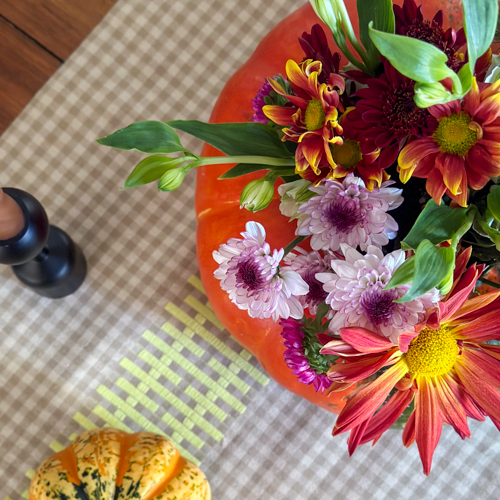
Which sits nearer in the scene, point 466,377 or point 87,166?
point 466,377

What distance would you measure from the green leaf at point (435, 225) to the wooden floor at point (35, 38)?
604 millimetres

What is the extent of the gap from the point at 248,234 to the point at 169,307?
397 mm

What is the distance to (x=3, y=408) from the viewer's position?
70 centimetres

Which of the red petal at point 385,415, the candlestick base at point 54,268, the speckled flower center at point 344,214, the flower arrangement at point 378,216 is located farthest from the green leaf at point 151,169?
the candlestick base at point 54,268

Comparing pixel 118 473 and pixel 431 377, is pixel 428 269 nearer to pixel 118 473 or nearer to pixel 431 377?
pixel 431 377

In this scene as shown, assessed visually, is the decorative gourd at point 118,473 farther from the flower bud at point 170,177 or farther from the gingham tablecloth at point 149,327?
the flower bud at point 170,177

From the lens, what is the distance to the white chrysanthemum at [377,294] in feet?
1.03

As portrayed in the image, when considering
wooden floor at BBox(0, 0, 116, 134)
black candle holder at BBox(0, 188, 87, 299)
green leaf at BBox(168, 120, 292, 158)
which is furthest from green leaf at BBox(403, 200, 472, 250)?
wooden floor at BBox(0, 0, 116, 134)

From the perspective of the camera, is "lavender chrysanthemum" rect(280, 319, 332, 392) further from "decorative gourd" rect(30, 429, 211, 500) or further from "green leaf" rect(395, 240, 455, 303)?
"decorative gourd" rect(30, 429, 211, 500)

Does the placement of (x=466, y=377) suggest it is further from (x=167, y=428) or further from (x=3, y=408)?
(x=3, y=408)

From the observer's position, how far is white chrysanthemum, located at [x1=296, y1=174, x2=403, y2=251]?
33 centimetres

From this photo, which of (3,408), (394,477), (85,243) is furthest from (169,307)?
(394,477)

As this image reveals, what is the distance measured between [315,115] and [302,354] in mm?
168

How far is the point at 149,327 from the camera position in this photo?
713mm
